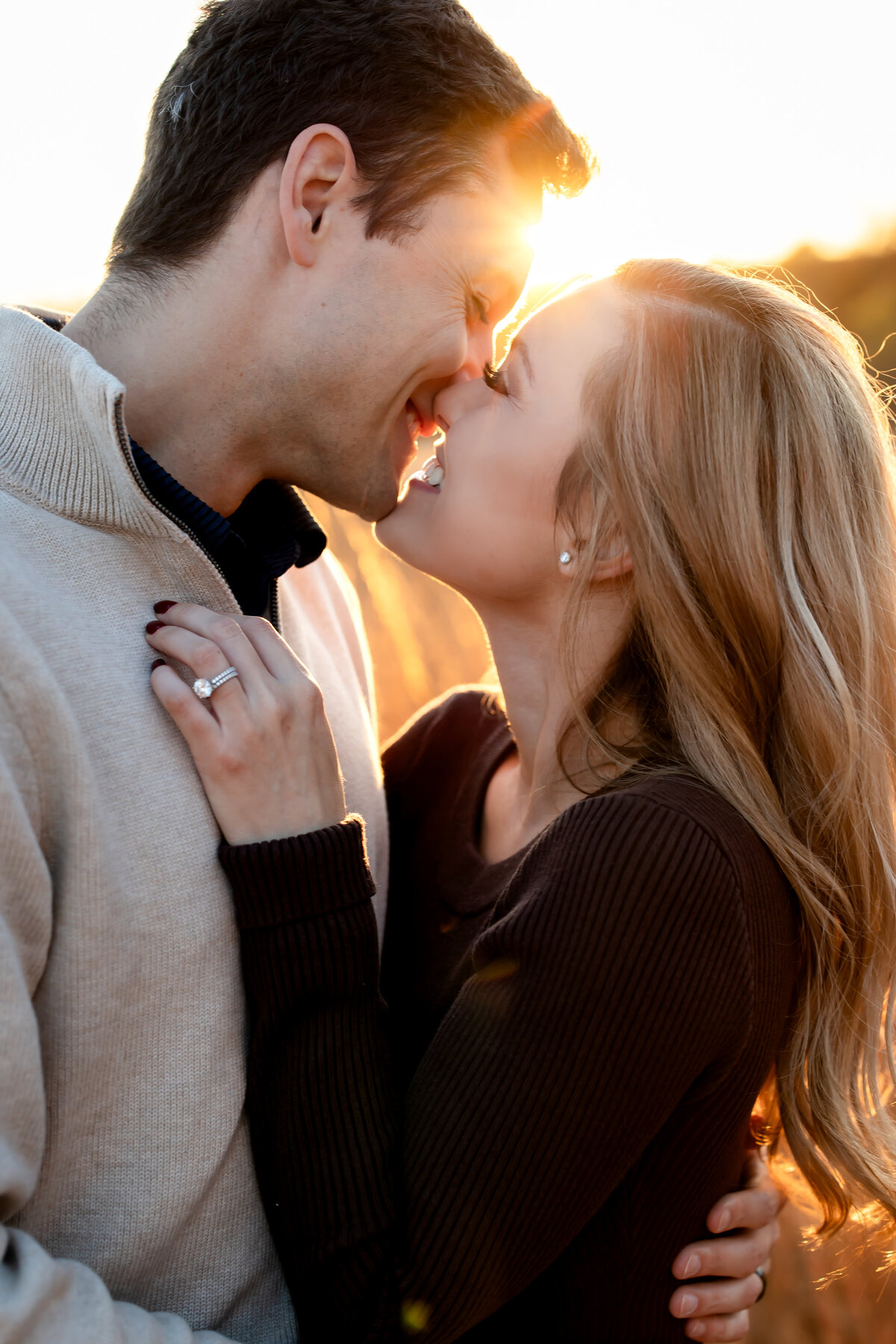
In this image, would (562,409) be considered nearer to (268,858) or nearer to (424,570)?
(424,570)

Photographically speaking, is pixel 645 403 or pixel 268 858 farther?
pixel 645 403

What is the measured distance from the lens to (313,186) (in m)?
1.85

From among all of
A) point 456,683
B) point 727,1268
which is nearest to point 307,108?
point 727,1268

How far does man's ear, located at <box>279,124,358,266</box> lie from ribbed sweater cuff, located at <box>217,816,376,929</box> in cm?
109

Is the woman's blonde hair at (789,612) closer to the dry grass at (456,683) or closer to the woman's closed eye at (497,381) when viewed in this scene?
the woman's closed eye at (497,381)

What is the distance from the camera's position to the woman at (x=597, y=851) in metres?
1.38

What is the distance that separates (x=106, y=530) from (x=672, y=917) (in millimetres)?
976

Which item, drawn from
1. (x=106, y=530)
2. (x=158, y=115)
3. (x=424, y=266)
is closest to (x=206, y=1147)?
(x=106, y=530)

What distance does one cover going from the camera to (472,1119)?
138 cm

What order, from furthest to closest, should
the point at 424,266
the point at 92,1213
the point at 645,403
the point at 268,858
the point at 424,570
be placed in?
1. the point at 424,570
2. the point at 424,266
3. the point at 645,403
4. the point at 268,858
5. the point at 92,1213

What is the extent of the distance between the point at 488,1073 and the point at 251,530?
3.92ft

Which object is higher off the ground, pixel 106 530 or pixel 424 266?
pixel 424 266

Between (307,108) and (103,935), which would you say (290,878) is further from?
(307,108)

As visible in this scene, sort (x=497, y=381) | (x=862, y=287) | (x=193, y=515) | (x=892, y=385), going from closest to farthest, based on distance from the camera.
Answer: (x=193, y=515)
(x=497, y=381)
(x=892, y=385)
(x=862, y=287)
